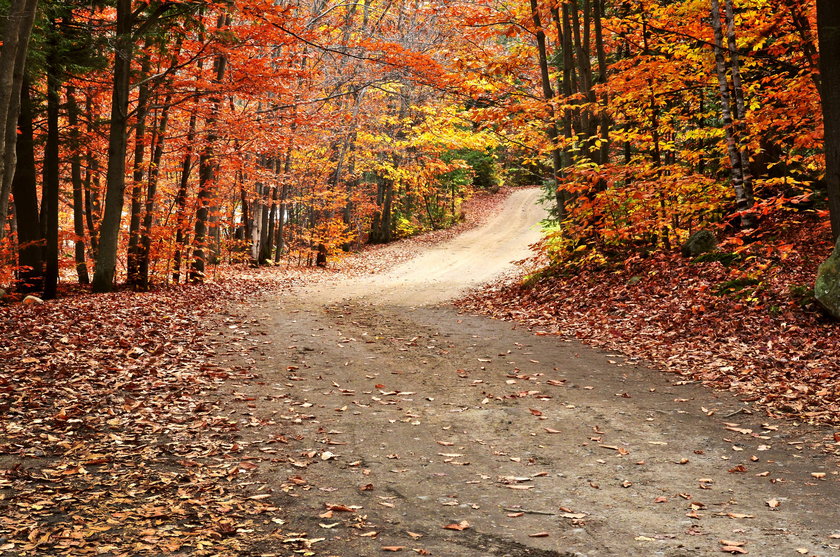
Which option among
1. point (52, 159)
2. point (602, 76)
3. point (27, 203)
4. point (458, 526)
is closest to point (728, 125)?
point (602, 76)

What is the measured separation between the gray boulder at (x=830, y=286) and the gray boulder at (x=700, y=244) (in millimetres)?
3467

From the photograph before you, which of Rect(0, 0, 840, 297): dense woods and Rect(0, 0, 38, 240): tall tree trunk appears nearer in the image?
Rect(0, 0, 38, 240): tall tree trunk

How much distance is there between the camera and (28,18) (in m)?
7.78

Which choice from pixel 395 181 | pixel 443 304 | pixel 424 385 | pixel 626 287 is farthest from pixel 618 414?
pixel 395 181

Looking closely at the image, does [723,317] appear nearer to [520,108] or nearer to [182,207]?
[520,108]

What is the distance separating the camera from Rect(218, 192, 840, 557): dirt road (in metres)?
3.99

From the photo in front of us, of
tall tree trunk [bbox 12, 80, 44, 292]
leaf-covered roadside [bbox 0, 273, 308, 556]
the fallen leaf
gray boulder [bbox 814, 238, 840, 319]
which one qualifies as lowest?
the fallen leaf

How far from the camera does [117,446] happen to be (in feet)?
17.7

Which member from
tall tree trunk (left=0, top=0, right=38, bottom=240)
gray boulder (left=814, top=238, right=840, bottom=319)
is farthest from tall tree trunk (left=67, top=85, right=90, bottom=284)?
gray boulder (left=814, top=238, right=840, bottom=319)

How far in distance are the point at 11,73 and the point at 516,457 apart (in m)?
7.48

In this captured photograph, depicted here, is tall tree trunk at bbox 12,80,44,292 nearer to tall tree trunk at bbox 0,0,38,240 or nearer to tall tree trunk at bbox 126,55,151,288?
tall tree trunk at bbox 126,55,151,288

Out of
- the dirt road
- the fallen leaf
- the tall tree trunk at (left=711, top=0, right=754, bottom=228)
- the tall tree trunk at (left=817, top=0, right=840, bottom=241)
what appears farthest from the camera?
the tall tree trunk at (left=711, top=0, right=754, bottom=228)

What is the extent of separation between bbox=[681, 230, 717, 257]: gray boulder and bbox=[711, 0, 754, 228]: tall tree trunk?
67cm

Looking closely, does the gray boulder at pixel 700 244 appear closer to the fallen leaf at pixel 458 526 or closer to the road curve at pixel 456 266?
the road curve at pixel 456 266
